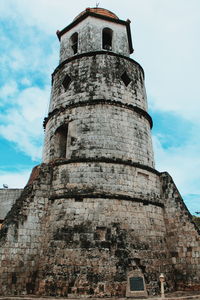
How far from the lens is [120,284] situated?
8422 millimetres

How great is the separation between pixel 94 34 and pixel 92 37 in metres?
0.27

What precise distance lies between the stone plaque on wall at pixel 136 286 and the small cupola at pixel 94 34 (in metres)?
9.85

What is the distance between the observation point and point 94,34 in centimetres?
1370

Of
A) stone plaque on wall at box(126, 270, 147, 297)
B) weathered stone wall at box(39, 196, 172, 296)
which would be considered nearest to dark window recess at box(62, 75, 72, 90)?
weathered stone wall at box(39, 196, 172, 296)

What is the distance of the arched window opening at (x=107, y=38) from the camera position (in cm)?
1451

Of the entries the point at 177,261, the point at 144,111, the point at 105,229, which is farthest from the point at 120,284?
the point at 144,111

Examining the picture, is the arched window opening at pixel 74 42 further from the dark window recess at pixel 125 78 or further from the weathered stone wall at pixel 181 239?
the weathered stone wall at pixel 181 239

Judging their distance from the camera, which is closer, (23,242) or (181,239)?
(23,242)

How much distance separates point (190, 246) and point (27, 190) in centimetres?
628

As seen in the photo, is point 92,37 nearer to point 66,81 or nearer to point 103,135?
point 66,81

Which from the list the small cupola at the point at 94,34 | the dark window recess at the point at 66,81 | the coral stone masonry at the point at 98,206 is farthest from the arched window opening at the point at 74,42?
the dark window recess at the point at 66,81

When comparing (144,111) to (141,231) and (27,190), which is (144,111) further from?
(27,190)

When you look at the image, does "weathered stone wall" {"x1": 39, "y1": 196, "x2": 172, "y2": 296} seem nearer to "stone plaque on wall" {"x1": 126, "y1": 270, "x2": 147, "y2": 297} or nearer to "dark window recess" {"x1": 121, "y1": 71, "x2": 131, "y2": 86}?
"stone plaque on wall" {"x1": 126, "y1": 270, "x2": 147, "y2": 297}

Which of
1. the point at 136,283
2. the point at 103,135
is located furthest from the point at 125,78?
the point at 136,283
